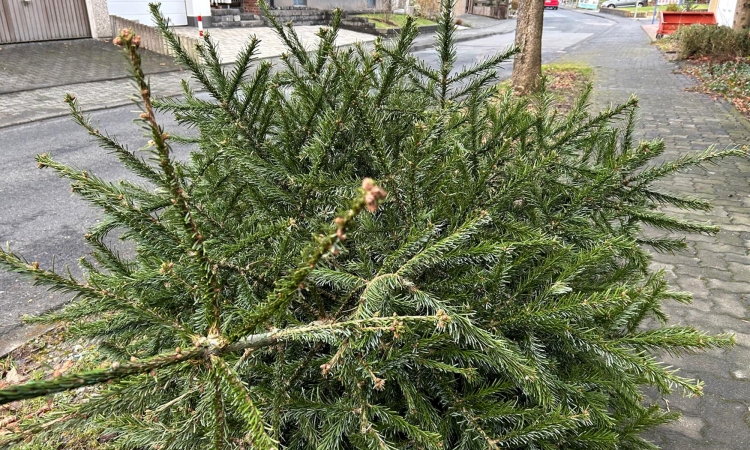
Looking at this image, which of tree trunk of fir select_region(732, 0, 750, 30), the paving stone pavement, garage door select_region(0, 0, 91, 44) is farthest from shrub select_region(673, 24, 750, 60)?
garage door select_region(0, 0, 91, 44)

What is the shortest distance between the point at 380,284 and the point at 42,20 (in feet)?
58.2

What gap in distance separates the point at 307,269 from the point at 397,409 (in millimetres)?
839

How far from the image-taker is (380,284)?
132 cm

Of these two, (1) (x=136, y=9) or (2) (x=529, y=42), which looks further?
(1) (x=136, y=9)

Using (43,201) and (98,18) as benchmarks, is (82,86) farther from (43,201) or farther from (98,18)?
(43,201)

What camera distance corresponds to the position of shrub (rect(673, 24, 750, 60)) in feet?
48.8

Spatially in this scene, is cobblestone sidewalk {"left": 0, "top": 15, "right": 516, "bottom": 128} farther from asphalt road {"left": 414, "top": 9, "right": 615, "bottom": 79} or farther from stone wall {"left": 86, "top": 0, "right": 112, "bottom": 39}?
asphalt road {"left": 414, "top": 9, "right": 615, "bottom": 79}

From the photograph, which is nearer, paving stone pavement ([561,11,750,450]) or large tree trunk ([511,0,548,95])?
paving stone pavement ([561,11,750,450])

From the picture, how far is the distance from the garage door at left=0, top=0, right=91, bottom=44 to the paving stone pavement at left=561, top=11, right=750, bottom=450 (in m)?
15.1

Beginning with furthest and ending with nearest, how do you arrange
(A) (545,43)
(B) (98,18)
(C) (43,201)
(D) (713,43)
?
1. (A) (545,43)
2. (B) (98,18)
3. (D) (713,43)
4. (C) (43,201)

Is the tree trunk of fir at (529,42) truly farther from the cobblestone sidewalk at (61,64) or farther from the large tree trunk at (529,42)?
the cobblestone sidewalk at (61,64)

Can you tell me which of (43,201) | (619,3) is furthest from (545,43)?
(619,3)

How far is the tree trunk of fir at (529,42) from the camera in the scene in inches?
374

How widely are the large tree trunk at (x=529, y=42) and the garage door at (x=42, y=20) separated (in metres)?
13.4
